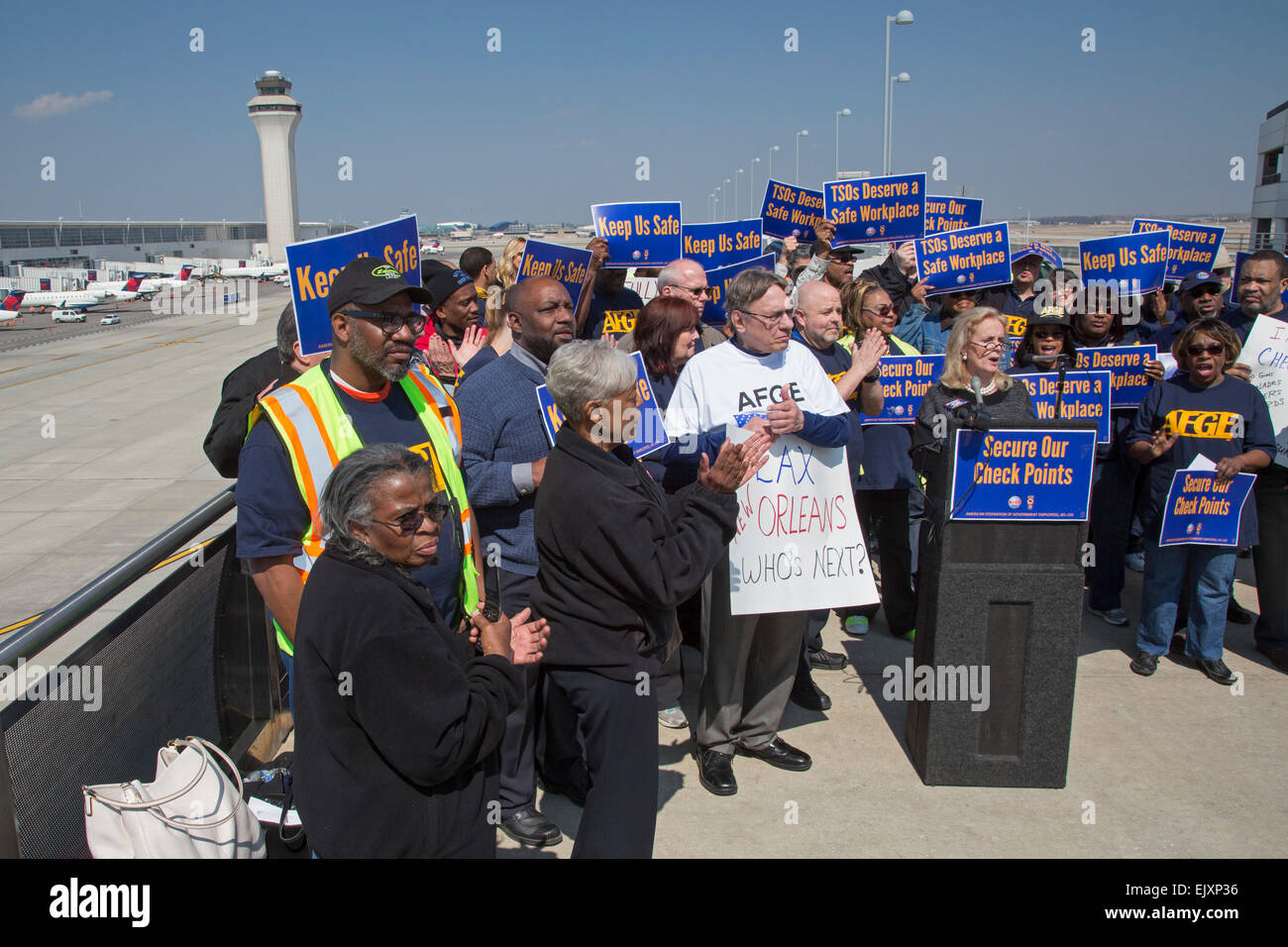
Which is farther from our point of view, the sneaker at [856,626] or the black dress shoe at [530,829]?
the sneaker at [856,626]

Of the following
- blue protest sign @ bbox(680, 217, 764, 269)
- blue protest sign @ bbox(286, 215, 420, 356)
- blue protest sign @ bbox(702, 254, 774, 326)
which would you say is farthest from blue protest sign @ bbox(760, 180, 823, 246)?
blue protest sign @ bbox(286, 215, 420, 356)

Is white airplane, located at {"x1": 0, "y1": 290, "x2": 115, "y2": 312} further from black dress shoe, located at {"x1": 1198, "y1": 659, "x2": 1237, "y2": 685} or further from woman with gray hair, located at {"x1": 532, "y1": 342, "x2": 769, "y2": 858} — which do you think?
black dress shoe, located at {"x1": 1198, "y1": 659, "x2": 1237, "y2": 685}

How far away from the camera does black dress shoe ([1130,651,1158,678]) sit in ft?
17.1

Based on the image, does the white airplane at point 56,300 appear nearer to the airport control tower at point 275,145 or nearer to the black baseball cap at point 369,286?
the airport control tower at point 275,145

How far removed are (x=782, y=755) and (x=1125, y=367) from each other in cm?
347

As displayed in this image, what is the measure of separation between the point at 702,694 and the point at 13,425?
19.1 metres

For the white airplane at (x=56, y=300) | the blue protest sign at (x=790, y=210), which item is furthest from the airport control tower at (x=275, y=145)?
the blue protest sign at (x=790, y=210)

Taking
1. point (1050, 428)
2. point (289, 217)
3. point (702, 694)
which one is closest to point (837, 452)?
point (1050, 428)

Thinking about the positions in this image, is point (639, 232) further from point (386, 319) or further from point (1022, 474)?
point (386, 319)

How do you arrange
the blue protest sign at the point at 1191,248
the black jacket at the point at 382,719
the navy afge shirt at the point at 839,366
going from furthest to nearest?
the blue protest sign at the point at 1191,248
the navy afge shirt at the point at 839,366
the black jacket at the point at 382,719

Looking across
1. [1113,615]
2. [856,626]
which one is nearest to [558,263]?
[856,626]

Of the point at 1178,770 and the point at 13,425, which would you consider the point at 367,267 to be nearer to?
the point at 1178,770

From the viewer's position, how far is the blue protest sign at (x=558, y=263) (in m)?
5.13

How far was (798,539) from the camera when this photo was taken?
13.5 feet
